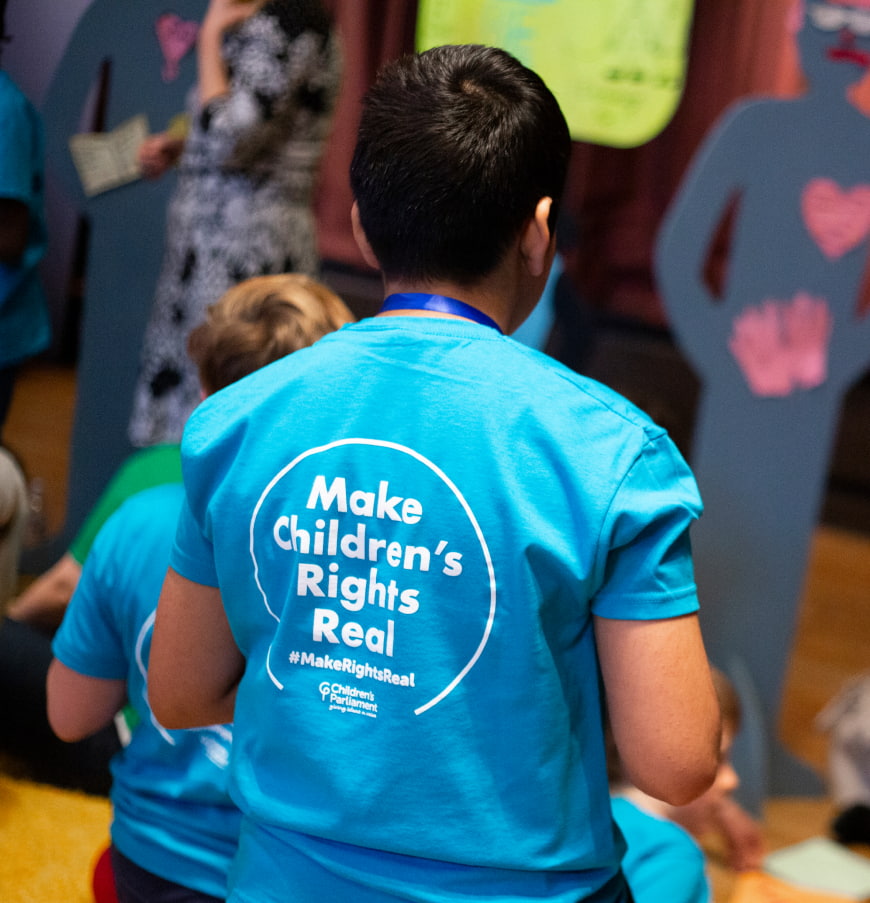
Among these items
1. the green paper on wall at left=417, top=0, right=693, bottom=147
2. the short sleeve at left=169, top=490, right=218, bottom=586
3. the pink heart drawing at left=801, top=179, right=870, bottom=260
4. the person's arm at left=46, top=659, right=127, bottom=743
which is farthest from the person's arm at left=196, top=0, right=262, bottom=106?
the short sleeve at left=169, top=490, right=218, bottom=586

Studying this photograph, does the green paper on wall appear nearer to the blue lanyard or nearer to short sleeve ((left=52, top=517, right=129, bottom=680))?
short sleeve ((left=52, top=517, right=129, bottom=680))

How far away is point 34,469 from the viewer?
9.82ft

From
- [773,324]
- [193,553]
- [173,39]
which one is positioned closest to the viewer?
[193,553]

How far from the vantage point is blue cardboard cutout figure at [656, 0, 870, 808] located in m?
2.36

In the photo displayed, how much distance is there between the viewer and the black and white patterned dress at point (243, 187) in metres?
2.49

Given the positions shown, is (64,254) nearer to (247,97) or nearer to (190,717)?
(247,97)

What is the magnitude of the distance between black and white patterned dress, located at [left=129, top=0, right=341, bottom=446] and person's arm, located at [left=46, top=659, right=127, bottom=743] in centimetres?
147

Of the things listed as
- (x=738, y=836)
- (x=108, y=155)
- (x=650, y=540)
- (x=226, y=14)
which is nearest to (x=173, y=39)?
(x=226, y=14)

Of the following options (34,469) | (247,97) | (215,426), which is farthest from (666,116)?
(215,426)

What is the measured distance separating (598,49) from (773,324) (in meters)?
0.66

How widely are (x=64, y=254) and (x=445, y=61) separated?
227cm

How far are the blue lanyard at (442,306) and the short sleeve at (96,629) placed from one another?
570 millimetres

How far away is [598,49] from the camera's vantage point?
97.9 inches

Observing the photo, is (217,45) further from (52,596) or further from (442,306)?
(442,306)
